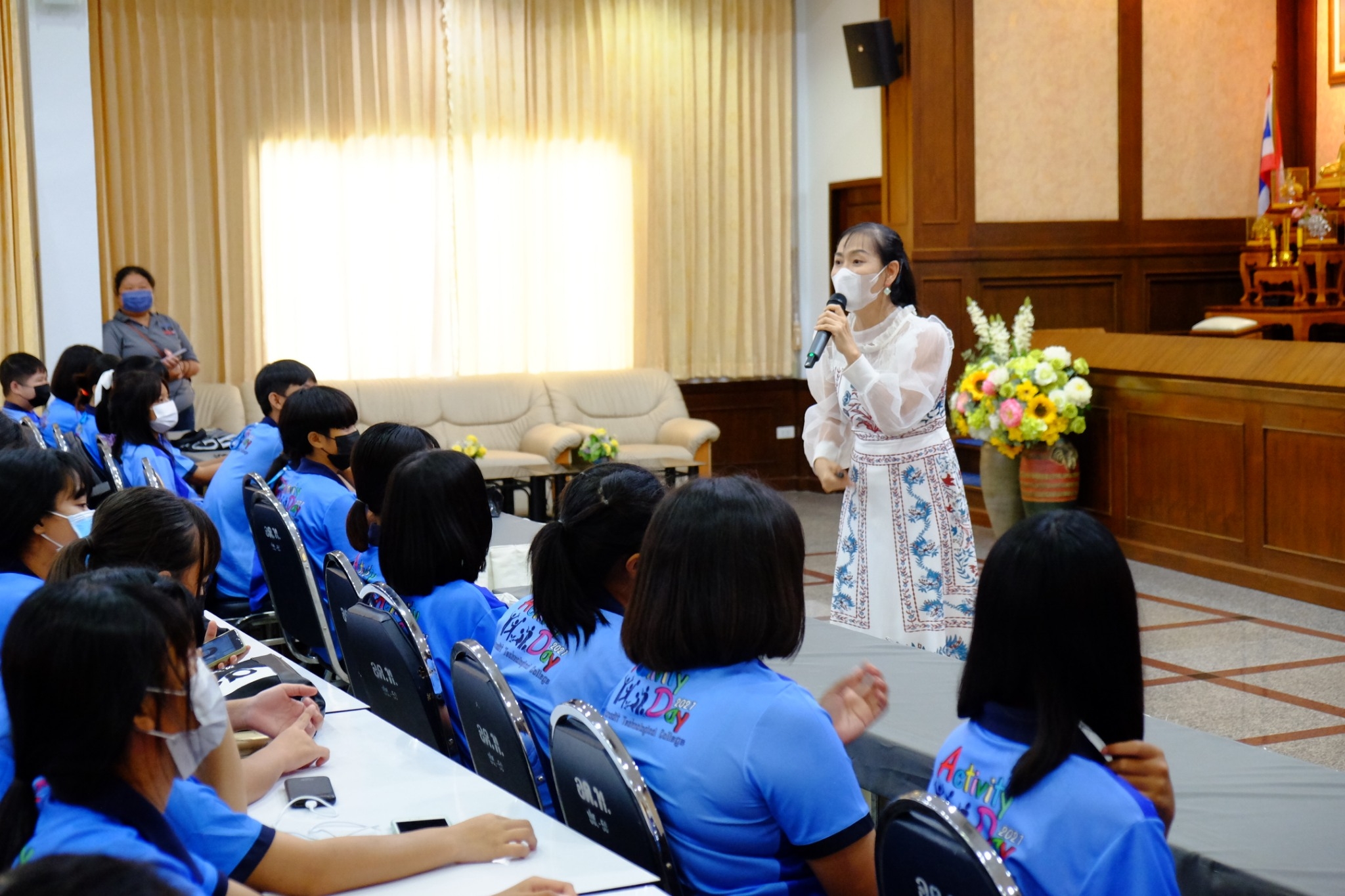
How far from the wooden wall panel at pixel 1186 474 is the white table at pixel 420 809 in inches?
205

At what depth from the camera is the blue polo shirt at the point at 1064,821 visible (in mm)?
1403

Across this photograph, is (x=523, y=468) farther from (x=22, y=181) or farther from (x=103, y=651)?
(x=103, y=651)

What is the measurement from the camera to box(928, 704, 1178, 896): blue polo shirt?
4.60 feet

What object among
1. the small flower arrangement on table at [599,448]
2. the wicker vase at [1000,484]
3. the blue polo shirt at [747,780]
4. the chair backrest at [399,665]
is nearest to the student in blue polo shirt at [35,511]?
the chair backrest at [399,665]

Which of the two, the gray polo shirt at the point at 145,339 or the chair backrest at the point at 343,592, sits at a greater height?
the gray polo shirt at the point at 145,339

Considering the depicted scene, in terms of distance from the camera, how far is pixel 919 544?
10.9ft

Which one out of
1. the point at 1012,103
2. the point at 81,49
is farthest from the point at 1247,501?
the point at 81,49

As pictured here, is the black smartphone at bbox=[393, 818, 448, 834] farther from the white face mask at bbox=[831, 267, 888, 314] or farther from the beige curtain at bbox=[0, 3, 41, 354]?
the beige curtain at bbox=[0, 3, 41, 354]

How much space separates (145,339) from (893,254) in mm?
5824

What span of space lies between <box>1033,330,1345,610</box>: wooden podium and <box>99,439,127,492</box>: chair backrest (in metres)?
4.88

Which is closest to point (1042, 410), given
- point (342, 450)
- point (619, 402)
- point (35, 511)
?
point (619, 402)

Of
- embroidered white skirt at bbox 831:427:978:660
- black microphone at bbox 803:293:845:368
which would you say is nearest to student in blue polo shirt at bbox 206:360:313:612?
black microphone at bbox 803:293:845:368

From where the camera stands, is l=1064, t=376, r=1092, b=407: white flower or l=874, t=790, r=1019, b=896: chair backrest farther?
l=1064, t=376, r=1092, b=407: white flower

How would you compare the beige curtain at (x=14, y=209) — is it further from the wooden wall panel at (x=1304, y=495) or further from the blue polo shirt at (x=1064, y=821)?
the blue polo shirt at (x=1064, y=821)
